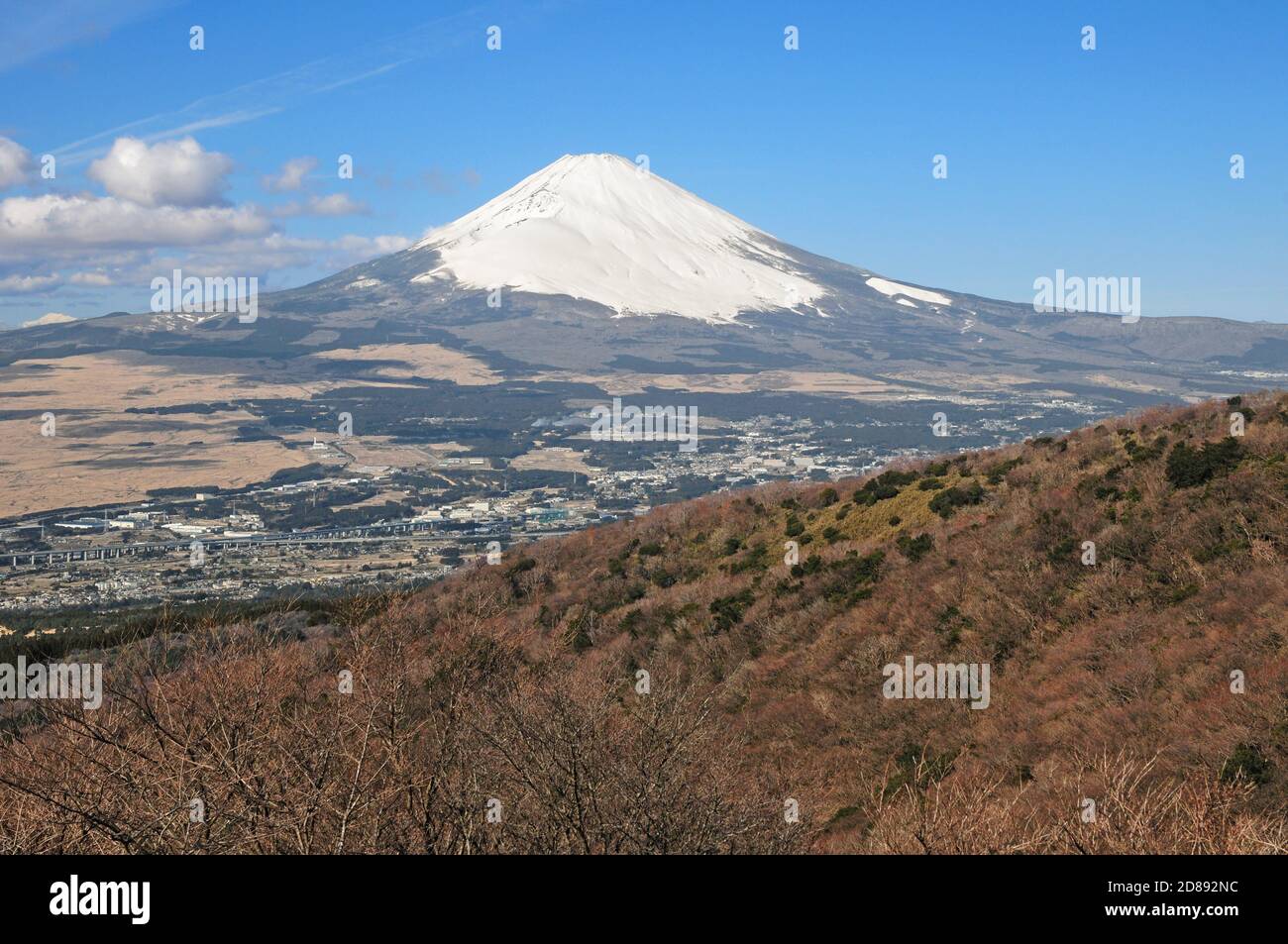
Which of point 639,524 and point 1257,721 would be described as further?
point 639,524

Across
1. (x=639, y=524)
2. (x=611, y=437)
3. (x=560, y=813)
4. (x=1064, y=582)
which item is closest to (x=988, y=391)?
(x=611, y=437)

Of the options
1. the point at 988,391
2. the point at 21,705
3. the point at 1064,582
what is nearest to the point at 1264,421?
the point at 1064,582

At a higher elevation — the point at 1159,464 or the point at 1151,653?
the point at 1159,464
